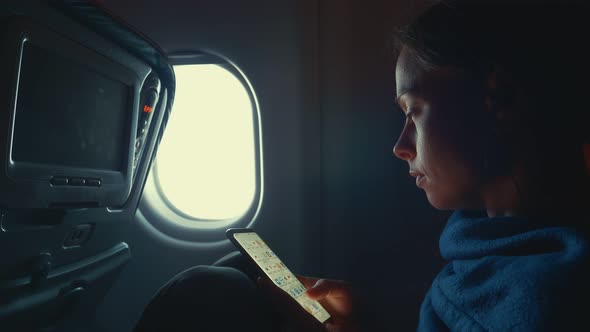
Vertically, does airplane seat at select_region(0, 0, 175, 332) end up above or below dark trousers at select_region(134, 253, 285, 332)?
above

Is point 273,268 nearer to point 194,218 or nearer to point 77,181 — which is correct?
point 77,181

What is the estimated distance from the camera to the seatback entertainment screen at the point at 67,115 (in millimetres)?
665

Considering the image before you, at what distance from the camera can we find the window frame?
49.6 inches

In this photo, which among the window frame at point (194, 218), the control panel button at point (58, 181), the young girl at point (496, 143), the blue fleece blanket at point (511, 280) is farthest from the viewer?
the window frame at point (194, 218)

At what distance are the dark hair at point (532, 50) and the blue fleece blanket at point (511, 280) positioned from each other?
140mm

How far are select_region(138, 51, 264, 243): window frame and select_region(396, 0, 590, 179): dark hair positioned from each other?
658mm

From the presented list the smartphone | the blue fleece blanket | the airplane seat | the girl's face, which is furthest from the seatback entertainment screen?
the blue fleece blanket

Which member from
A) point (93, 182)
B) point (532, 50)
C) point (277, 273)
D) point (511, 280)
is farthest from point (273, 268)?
point (532, 50)

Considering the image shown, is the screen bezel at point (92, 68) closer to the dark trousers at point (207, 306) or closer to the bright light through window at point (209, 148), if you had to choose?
the dark trousers at point (207, 306)

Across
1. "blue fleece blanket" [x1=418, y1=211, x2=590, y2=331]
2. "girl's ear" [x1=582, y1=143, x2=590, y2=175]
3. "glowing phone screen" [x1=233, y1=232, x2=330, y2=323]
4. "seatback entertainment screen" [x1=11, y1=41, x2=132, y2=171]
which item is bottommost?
"glowing phone screen" [x1=233, y1=232, x2=330, y2=323]

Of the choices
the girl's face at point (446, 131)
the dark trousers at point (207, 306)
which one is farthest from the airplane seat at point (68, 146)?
the girl's face at point (446, 131)

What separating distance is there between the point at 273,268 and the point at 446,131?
1.54 feet

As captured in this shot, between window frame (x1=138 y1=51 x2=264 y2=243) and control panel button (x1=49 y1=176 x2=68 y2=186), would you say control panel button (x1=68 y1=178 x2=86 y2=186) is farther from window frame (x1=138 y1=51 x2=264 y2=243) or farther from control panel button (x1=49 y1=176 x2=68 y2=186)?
window frame (x1=138 y1=51 x2=264 y2=243)

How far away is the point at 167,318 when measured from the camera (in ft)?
2.20
